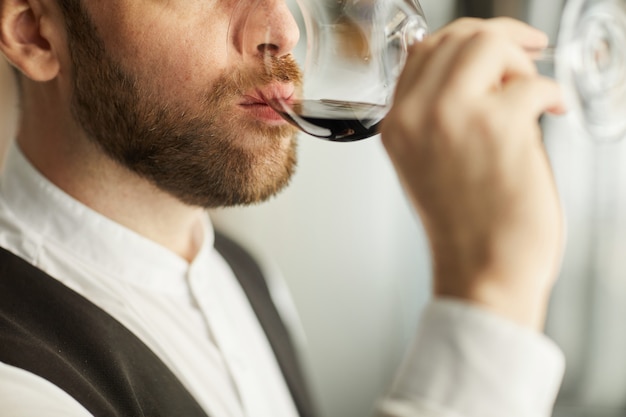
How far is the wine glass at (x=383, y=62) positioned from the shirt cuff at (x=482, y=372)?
0.23m

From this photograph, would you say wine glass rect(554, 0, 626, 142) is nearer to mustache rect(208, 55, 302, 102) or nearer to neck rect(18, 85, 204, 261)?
mustache rect(208, 55, 302, 102)

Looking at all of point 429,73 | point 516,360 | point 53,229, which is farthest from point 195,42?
point 516,360

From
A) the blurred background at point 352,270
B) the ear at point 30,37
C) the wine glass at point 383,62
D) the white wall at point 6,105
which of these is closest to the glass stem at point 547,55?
the wine glass at point 383,62

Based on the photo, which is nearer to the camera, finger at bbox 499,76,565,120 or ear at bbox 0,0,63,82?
finger at bbox 499,76,565,120

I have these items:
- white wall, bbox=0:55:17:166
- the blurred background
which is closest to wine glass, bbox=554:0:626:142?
white wall, bbox=0:55:17:166

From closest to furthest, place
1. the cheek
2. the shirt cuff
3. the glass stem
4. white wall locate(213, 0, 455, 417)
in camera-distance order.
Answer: the shirt cuff < the glass stem < the cheek < white wall locate(213, 0, 455, 417)

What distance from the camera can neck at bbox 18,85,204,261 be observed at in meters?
0.99

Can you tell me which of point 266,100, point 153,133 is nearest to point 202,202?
point 153,133

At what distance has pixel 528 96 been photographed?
22.0 inches

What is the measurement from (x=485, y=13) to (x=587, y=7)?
1.69 m

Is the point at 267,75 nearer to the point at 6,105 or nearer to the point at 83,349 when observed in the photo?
the point at 83,349

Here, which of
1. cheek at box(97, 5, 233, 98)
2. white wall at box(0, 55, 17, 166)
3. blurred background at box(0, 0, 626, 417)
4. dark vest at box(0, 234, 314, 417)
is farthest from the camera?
blurred background at box(0, 0, 626, 417)

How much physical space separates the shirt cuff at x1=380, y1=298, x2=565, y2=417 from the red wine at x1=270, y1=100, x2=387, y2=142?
0.26m

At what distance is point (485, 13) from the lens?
228 centimetres
